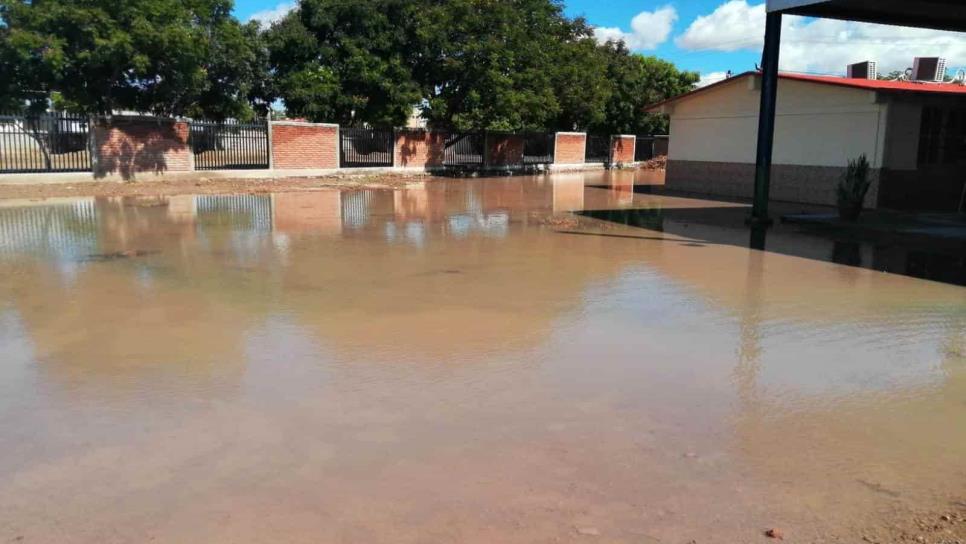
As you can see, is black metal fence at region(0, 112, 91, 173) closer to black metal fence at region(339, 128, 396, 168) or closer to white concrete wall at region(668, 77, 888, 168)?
black metal fence at region(339, 128, 396, 168)

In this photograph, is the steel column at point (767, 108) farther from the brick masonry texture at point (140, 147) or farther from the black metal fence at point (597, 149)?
the black metal fence at point (597, 149)

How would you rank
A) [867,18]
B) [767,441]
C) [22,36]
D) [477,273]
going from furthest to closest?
[22,36]
[867,18]
[477,273]
[767,441]

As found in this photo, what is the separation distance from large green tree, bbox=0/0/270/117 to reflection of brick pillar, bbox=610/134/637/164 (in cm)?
2334

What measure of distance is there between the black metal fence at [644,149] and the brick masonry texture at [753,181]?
20787 millimetres

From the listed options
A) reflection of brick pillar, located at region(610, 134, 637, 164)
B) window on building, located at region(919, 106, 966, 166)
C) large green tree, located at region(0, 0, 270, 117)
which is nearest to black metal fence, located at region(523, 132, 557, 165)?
reflection of brick pillar, located at region(610, 134, 637, 164)

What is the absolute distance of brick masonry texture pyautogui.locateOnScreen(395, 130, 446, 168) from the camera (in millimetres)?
32531

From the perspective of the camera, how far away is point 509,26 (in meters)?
31.8

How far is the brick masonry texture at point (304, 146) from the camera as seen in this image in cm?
2798

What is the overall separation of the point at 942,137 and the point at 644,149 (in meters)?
28.8

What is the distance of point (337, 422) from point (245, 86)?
28.2 metres

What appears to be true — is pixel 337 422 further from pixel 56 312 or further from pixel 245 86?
pixel 245 86

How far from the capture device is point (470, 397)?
207 inches

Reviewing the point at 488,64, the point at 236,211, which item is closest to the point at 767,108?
the point at 236,211

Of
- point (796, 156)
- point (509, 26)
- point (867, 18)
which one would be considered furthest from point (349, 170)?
point (867, 18)
